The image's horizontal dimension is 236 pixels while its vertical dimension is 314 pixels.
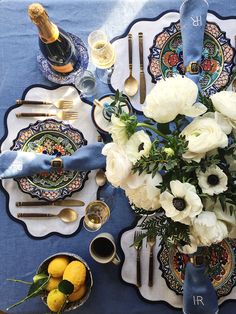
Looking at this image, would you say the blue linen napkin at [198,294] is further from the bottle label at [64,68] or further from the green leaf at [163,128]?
the bottle label at [64,68]

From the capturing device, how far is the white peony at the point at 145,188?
0.79m

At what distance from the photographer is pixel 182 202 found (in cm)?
75

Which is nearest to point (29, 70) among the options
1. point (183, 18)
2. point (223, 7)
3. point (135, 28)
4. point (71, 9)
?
point (71, 9)

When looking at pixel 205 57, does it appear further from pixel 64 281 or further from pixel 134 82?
pixel 64 281

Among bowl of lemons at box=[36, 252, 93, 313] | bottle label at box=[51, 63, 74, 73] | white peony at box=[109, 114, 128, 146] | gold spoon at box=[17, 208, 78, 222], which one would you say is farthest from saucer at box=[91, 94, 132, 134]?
white peony at box=[109, 114, 128, 146]

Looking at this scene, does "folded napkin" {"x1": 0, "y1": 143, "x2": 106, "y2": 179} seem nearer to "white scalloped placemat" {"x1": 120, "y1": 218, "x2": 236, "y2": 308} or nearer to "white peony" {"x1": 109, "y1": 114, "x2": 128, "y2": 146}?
"white scalloped placemat" {"x1": 120, "y1": 218, "x2": 236, "y2": 308}

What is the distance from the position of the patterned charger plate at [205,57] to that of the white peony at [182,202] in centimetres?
55

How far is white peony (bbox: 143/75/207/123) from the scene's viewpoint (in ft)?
2.46

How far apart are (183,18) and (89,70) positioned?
0.29 metres

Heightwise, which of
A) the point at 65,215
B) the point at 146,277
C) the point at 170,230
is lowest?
the point at 146,277

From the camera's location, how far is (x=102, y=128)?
1.24m

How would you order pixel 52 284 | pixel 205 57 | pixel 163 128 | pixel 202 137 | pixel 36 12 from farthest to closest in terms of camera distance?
1. pixel 205 57
2. pixel 52 284
3. pixel 36 12
4. pixel 163 128
5. pixel 202 137

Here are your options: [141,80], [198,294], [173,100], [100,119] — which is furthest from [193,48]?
[198,294]

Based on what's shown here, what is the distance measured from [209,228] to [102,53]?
25.7 inches
